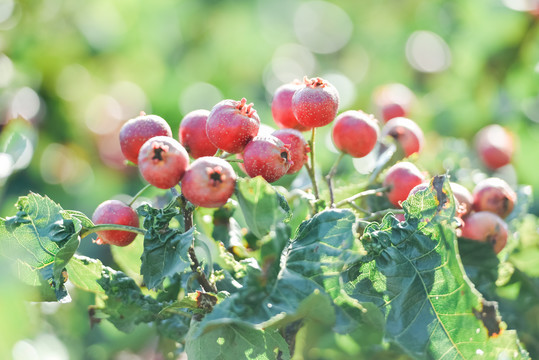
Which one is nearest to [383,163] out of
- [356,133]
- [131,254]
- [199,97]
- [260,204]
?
[356,133]

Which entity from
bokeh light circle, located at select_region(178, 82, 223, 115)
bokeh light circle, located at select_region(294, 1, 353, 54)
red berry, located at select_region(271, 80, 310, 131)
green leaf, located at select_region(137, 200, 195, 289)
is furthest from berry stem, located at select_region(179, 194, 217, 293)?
bokeh light circle, located at select_region(294, 1, 353, 54)

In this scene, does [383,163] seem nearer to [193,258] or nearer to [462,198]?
[462,198]

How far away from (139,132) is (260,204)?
1.14ft

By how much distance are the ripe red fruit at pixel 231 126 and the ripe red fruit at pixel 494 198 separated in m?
0.63

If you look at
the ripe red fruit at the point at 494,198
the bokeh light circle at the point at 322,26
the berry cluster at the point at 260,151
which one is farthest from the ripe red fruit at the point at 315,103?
the bokeh light circle at the point at 322,26

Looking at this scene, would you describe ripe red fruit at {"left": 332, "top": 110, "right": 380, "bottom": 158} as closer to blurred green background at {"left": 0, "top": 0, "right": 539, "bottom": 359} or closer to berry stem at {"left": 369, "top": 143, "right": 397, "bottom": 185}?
berry stem at {"left": 369, "top": 143, "right": 397, "bottom": 185}

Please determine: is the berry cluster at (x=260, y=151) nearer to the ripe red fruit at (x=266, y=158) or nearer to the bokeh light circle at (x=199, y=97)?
the ripe red fruit at (x=266, y=158)

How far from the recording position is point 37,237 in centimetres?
117

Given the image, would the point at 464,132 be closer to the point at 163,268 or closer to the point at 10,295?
the point at 163,268

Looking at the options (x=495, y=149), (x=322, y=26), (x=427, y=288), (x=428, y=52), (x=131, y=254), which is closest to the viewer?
(x=427, y=288)

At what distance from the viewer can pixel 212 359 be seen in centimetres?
112

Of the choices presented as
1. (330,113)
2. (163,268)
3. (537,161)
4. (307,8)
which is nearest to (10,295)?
(163,268)

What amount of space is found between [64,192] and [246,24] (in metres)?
2.10

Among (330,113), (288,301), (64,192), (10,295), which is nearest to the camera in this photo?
(10,295)
